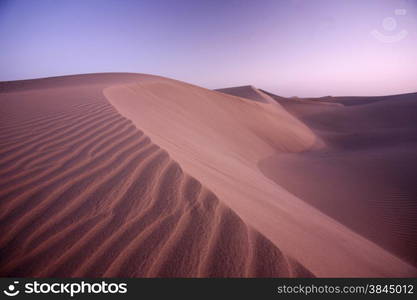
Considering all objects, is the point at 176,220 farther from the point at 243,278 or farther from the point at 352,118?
the point at 352,118

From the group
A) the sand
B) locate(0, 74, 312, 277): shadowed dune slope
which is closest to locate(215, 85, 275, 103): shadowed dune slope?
the sand

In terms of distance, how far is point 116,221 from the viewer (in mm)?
1675

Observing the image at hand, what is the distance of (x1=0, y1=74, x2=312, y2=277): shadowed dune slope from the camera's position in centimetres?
138

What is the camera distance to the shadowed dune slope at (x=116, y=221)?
1384 mm

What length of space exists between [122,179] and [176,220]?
2.45 ft

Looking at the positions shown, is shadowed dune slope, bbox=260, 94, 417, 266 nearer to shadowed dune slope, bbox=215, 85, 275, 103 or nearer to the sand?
the sand

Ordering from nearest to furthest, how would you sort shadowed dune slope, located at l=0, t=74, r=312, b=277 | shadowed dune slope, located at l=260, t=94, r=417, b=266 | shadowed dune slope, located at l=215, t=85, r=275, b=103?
shadowed dune slope, located at l=0, t=74, r=312, b=277, shadowed dune slope, located at l=260, t=94, r=417, b=266, shadowed dune slope, located at l=215, t=85, r=275, b=103

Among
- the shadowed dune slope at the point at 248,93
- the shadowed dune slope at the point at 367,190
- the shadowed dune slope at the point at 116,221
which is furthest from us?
the shadowed dune slope at the point at 248,93

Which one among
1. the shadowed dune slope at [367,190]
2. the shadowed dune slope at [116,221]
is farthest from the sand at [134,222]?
the shadowed dune slope at [367,190]

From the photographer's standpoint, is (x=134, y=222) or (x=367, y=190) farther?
(x=367, y=190)

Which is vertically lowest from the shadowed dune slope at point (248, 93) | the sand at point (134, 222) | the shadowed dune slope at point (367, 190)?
the shadowed dune slope at point (367, 190)

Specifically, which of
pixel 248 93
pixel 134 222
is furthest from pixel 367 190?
pixel 248 93

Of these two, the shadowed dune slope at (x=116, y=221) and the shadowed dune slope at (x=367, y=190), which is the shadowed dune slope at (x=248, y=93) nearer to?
the shadowed dune slope at (x=367, y=190)

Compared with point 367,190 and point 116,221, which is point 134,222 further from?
point 367,190
